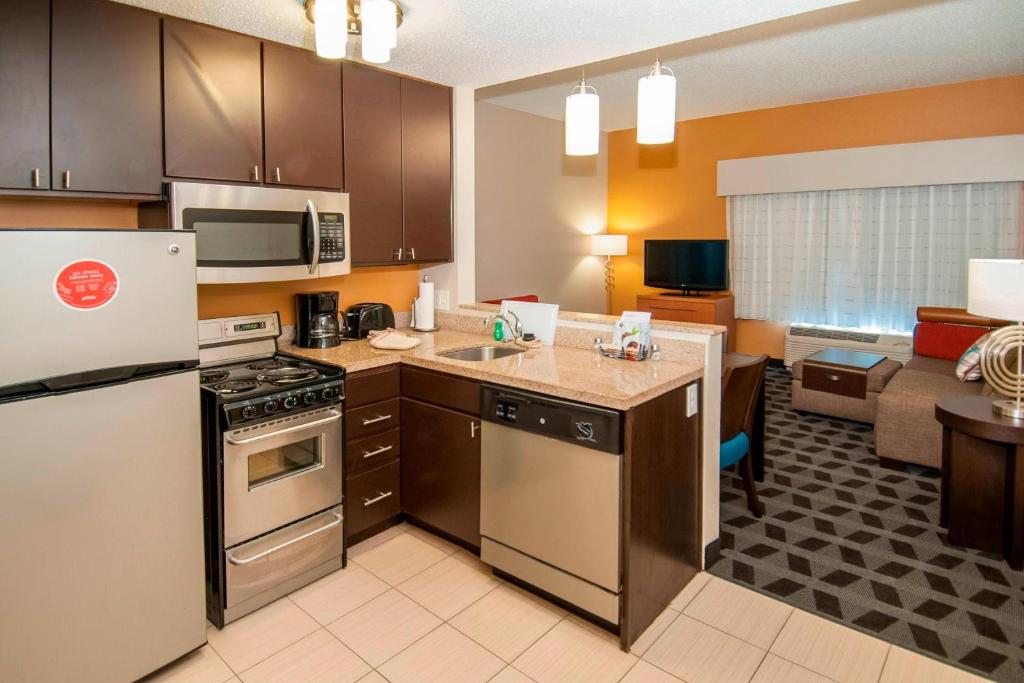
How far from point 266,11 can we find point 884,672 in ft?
Answer: 10.9

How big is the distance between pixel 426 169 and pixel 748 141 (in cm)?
465

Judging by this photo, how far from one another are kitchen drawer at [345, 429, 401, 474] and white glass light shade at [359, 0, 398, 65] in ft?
5.32

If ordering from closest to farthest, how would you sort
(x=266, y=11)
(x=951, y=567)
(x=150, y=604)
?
1. (x=150, y=604)
2. (x=266, y=11)
3. (x=951, y=567)

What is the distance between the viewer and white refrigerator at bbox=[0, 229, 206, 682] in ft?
5.57

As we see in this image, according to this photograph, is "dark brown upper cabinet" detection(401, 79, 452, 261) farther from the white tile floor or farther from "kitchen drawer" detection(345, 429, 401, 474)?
the white tile floor

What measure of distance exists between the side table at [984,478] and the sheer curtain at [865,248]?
3.41 metres

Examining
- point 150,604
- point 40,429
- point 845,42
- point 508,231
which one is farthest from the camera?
point 508,231

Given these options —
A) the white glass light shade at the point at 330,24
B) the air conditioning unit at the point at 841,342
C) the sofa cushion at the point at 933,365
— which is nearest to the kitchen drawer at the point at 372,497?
the white glass light shade at the point at 330,24

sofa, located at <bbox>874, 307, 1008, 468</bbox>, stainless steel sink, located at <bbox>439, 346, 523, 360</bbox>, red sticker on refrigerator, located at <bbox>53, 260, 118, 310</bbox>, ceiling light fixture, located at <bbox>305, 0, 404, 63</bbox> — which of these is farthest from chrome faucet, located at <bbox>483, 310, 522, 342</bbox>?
sofa, located at <bbox>874, 307, 1008, 468</bbox>

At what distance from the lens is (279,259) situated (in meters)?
2.75

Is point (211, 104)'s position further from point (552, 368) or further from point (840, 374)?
point (840, 374)

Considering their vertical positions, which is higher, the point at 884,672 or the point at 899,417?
the point at 899,417

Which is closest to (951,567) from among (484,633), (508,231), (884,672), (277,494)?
(884,672)

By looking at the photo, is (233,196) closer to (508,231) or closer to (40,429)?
(40,429)
